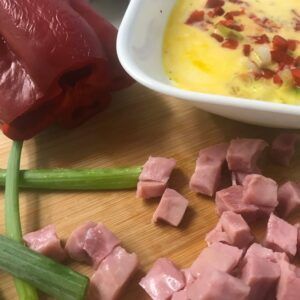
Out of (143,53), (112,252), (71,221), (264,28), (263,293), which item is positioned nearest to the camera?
(263,293)

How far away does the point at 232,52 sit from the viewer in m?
1.87

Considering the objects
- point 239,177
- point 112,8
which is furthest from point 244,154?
point 112,8

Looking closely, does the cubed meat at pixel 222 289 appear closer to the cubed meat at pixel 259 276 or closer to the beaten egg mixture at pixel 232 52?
the cubed meat at pixel 259 276

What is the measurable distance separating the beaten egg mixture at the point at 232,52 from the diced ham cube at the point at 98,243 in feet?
1.61

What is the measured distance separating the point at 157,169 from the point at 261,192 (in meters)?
0.30

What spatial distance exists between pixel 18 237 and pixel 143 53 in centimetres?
64

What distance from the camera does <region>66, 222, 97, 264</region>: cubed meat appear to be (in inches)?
62.6

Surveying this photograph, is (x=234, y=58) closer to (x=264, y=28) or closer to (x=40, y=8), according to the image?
(x=264, y=28)

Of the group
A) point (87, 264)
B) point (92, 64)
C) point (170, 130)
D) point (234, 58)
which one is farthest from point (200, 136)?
point (87, 264)

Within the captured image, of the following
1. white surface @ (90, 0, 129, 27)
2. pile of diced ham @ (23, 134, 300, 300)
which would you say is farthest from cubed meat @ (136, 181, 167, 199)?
white surface @ (90, 0, 129, 27)

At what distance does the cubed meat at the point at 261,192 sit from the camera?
1.62 m

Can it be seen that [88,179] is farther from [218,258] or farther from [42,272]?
[218,258]

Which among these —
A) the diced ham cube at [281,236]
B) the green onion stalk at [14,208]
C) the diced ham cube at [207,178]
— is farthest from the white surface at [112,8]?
the diced ham cube at [281,236]

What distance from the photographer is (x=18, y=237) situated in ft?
5.29
